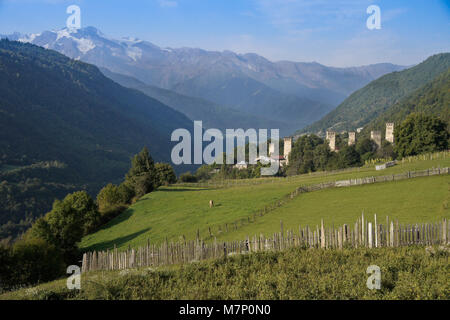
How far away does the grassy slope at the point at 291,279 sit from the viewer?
12.1 m

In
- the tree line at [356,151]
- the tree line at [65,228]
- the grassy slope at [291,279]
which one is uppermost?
the tree line at [356,151]

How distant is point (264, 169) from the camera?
107 metres

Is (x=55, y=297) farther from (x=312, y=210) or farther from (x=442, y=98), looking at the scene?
(x=442, y=98)

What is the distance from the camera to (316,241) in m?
19.5

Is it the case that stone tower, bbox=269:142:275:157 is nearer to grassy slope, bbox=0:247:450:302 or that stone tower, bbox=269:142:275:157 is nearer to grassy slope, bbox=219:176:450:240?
grassy slope, bbox=219:176:450:240

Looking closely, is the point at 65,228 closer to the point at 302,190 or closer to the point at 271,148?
the point at 302,190

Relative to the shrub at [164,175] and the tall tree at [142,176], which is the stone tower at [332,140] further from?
the tall tree at [142,176]

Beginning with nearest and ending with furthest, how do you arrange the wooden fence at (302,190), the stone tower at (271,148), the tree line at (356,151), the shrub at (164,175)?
the wooden fence at (302,190) → the tree line at (356,151) → the shrub at (164,175) → the stone tower at (271,148)

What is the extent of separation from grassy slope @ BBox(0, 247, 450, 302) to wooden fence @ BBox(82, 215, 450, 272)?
55.1 inches

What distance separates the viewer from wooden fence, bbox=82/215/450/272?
18.5 metres

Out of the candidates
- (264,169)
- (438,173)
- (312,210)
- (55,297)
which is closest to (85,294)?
(55,297)

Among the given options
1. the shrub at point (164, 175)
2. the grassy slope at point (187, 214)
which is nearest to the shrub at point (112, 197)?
the grassy slope at point (187, 214)

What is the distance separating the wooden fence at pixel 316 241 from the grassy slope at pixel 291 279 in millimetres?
1399
